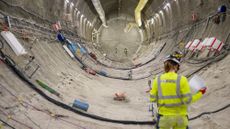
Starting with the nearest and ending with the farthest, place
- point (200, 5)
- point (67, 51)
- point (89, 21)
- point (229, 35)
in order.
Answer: point (229, 35) < point (67, 51) < point (200, 5) < point (89, 21)

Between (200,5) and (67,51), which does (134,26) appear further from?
(67,51)

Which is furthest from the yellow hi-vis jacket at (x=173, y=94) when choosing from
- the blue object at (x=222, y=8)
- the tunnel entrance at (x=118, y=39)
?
the tunnel entrance at (x=118, y=39)

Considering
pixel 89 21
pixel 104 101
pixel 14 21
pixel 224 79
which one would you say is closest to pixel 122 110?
pixel 104 101

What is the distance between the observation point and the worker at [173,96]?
14.3ft

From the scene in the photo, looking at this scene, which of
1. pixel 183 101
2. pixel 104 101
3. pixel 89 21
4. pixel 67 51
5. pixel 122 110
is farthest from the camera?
pixel 89 21

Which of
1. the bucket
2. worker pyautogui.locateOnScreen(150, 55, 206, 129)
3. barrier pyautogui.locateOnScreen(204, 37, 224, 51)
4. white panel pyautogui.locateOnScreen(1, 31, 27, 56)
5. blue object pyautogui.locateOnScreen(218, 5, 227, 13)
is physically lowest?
worker pyautogui.locateOnScreen(150, 55, 206, 129)

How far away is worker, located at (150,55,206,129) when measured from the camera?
4.35m

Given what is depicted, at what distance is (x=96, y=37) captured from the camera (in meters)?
40.1

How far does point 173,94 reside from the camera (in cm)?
440

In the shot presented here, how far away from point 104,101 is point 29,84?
2.33 m

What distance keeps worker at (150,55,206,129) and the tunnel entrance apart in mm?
30417

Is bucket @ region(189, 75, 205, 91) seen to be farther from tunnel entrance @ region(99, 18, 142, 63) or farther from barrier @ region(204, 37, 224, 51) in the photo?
tunnel entrance @ region(99, 18, 142, 63)

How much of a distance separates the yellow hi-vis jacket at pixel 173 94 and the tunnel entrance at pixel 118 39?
30411 mm

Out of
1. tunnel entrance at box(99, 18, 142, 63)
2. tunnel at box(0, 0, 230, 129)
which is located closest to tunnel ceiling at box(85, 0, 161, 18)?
tunnel entrance at box(99, 18, 142, 63)
